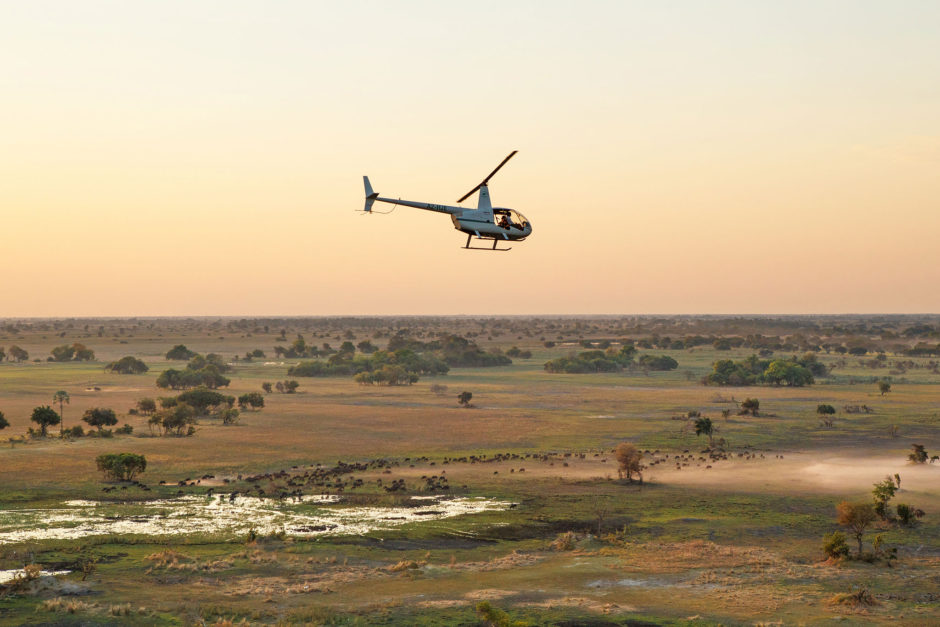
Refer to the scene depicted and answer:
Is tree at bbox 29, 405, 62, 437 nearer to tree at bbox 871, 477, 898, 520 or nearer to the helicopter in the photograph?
the helicopter

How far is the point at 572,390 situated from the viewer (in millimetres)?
127125

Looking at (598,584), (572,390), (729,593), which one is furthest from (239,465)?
(572,390)

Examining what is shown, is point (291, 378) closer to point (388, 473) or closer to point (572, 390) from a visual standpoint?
point (572, 390)

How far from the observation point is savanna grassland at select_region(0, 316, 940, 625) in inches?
1383

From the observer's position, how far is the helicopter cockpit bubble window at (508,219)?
46.6 meters

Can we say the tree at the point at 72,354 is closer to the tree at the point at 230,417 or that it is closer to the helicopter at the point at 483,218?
the tree at the point at 230,417

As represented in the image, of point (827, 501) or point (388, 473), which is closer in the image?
point (827, 501)

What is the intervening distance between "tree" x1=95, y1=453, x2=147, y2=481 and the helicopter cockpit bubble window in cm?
3027

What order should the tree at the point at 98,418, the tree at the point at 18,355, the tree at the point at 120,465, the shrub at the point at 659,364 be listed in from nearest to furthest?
1. the tree at the point at 120,465
2. the tree at the point at 98,418
3. the shrub at the point at 659,364
4. the tree at the point at 18,355

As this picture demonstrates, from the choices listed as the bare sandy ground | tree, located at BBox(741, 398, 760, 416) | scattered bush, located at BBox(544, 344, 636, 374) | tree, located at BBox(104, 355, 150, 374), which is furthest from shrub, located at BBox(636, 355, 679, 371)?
the bare sandy ground

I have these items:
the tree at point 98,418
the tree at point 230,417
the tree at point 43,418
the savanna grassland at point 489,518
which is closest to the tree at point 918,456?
the savanna grassland at point 489,518

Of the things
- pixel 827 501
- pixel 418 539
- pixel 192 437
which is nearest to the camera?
pixel 418 539

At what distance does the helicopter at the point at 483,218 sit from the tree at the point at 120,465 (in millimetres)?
27655

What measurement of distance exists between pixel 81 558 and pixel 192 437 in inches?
1569
